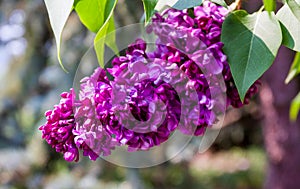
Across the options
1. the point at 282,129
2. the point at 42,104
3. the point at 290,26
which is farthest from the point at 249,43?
the point at 282,129

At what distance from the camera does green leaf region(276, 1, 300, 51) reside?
52 cm

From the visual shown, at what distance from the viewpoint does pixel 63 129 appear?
52cm

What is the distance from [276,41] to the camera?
0.51m

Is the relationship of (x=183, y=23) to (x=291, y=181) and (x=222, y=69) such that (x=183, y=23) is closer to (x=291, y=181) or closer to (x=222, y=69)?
(x=222, y=69)

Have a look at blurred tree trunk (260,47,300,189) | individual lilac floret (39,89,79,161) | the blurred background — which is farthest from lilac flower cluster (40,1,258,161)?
blurred tree trunk (260,47,300,189)

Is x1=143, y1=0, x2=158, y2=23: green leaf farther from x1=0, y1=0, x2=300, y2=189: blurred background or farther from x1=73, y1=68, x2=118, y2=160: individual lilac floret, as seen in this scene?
x1=0, y1=0, x2=300, y2=189: blurred background

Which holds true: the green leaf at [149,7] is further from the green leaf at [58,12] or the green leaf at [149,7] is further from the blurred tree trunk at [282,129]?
the blurred tree trunk at [282,129]

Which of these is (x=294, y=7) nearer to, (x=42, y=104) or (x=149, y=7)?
(x=149, y=7)

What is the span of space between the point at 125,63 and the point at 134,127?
2.7 inches

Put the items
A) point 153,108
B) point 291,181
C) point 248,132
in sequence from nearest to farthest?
1. point 153,108
2. point 291,181
3. point 248,132

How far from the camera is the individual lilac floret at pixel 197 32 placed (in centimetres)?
54

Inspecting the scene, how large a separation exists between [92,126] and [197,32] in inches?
6.2

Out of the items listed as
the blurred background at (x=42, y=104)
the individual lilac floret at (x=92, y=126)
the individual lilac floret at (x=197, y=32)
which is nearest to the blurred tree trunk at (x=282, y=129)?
the blurred background at (x=42, y=104)

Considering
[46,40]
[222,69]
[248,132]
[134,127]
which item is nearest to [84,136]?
[134,127]
